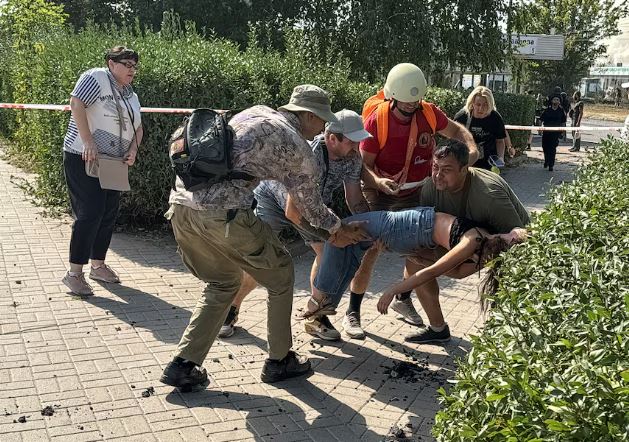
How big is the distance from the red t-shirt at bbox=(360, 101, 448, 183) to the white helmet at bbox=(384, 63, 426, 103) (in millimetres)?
180

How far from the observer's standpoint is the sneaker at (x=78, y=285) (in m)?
5.95

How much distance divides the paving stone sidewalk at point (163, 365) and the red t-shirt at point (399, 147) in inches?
49.5

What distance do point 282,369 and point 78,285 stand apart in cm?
226

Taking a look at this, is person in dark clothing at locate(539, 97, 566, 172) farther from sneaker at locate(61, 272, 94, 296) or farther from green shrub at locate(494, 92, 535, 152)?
sneaker at locate(61, 272, 94, 296)

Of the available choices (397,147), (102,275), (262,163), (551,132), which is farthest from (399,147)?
(551,132)

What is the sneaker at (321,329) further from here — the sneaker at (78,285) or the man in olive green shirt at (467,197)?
the sneaker at (78,285)

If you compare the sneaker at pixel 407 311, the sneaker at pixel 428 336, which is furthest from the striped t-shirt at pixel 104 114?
the sneaker at pixel 428 336

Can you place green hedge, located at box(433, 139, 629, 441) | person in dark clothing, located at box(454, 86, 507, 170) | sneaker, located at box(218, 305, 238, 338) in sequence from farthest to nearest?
person in dark clothing, located at box(454, 86, 507, 170), sneaker, located at box(218, 305, 238, 338), green hedge, located at box(433, 139, 629, 441)

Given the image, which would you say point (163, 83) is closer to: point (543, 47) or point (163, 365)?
point (163, 365)

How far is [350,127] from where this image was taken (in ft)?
16.6

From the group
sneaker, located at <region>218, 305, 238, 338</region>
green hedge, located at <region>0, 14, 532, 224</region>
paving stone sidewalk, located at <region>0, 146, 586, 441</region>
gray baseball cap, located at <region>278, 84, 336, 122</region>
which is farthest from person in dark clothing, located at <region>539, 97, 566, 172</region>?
gray baseball cap, located at <region>278, 84, 336, 122</region>

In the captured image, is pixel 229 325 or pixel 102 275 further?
pixel 102 275

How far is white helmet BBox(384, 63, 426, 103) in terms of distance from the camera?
539cm

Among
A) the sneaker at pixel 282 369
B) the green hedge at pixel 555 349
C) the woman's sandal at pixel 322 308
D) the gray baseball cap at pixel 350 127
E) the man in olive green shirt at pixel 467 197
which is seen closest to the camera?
the green hedge at pixel 555 349
